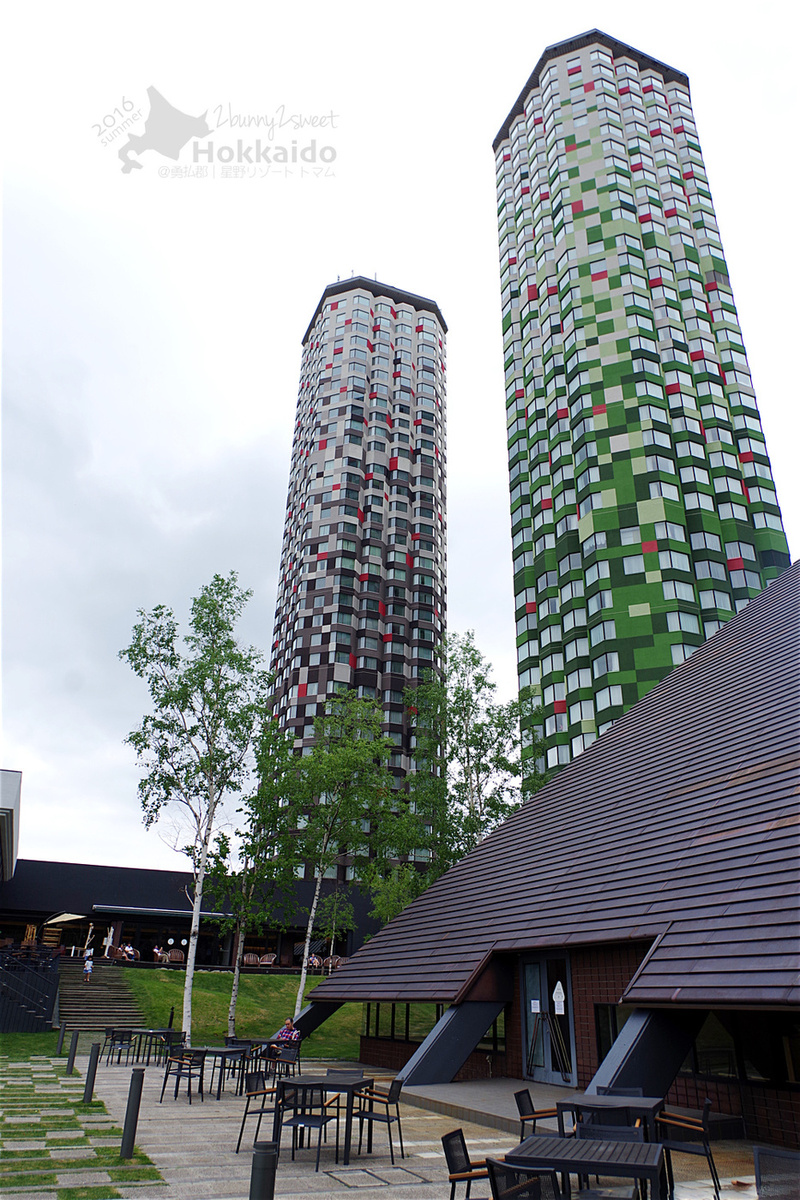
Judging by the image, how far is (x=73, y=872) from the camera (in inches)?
1817

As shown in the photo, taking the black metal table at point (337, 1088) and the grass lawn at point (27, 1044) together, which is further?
the grass lawn at point (27, 1044)

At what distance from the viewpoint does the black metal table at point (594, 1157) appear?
19.8ft

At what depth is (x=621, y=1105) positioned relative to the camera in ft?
27.9

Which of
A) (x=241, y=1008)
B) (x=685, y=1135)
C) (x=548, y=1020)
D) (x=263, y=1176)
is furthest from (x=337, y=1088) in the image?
(x=241, y=1008)

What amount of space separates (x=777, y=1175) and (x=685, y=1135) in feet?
14.5

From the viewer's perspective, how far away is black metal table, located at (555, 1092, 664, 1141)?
27.8 ft

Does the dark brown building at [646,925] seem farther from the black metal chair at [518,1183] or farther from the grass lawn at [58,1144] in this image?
the grass lawn at [58,1144]

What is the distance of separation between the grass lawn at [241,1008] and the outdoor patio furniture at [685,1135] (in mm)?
17908

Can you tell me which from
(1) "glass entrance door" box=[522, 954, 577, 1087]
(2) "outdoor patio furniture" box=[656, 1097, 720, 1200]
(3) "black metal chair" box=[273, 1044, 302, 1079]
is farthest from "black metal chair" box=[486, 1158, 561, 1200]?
(3) "black metal chair" box=[273, 1044, 302, 1079]

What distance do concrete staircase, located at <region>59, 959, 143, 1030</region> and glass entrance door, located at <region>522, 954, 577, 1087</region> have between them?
64.8 ft

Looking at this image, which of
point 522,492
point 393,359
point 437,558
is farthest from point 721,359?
point 393,359

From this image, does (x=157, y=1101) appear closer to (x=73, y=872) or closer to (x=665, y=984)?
(x=665, y=984)

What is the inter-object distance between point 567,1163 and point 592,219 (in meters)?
58.9

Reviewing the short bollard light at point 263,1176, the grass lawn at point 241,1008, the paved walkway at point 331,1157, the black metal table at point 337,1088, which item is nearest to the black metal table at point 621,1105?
the paved walkway at point 331,1157
